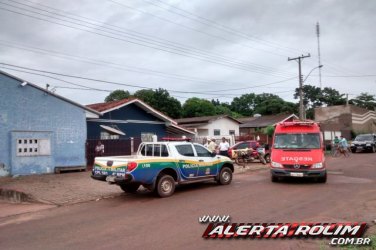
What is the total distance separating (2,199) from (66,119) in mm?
7218

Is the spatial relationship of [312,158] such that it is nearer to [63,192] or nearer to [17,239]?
[63,192]

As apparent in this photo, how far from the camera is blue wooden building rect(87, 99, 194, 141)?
74.1ft

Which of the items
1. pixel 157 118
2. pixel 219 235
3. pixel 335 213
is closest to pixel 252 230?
pixel 219 235

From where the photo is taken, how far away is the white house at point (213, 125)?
35125 millimetres

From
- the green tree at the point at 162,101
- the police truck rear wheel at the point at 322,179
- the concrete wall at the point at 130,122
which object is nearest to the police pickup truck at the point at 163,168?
the police truck rear wheel at the point at 322,179

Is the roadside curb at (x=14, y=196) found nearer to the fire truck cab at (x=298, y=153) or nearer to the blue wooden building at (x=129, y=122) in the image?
the fire truck cab at (x=298, y=153)

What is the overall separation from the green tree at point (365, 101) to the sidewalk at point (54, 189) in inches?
3025

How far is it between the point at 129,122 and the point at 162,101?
28.5m

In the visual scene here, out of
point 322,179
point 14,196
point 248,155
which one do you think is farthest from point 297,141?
point 14,196

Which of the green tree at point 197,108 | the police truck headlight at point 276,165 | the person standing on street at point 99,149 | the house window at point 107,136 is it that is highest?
the green tree at point 197,108

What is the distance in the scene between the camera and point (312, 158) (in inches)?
522

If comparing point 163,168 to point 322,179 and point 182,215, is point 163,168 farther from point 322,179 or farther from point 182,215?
point 322,179

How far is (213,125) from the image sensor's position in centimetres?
3572

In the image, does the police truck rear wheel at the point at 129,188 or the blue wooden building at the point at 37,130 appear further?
the blue wooden building at the point at 37,130
